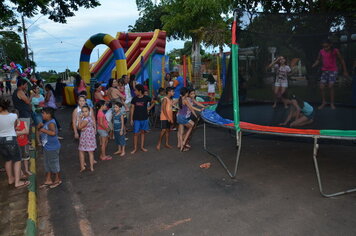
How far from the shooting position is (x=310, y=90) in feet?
20.8

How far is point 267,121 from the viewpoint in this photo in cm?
597

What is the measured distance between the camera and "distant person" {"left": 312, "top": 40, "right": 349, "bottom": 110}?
5.93 metres

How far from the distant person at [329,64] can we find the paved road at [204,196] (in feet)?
4.53

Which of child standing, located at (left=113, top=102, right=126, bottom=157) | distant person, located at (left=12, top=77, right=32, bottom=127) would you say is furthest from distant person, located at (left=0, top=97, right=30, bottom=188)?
child standing, located at (left=113, top=102, right=126, bottom=157)

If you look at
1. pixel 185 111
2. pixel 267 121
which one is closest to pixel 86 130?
pixel 185 111

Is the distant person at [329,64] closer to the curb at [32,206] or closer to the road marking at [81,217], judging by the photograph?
the road marking at [81,217]

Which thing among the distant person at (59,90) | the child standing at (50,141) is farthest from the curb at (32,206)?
the distant person at (59,90)

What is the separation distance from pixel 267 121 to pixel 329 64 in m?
1.59

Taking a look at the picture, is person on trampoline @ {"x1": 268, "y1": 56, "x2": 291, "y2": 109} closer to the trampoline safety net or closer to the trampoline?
the trampoline safety net

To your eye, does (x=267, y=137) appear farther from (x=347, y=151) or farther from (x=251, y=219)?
(x=251, y=219)

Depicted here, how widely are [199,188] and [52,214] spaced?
2.10 metres

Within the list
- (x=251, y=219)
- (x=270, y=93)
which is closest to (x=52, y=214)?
(x=251, y=219)

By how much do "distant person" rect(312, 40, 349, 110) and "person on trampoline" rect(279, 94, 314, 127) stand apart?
1.91 ft

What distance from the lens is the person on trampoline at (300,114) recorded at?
18.2 ft
